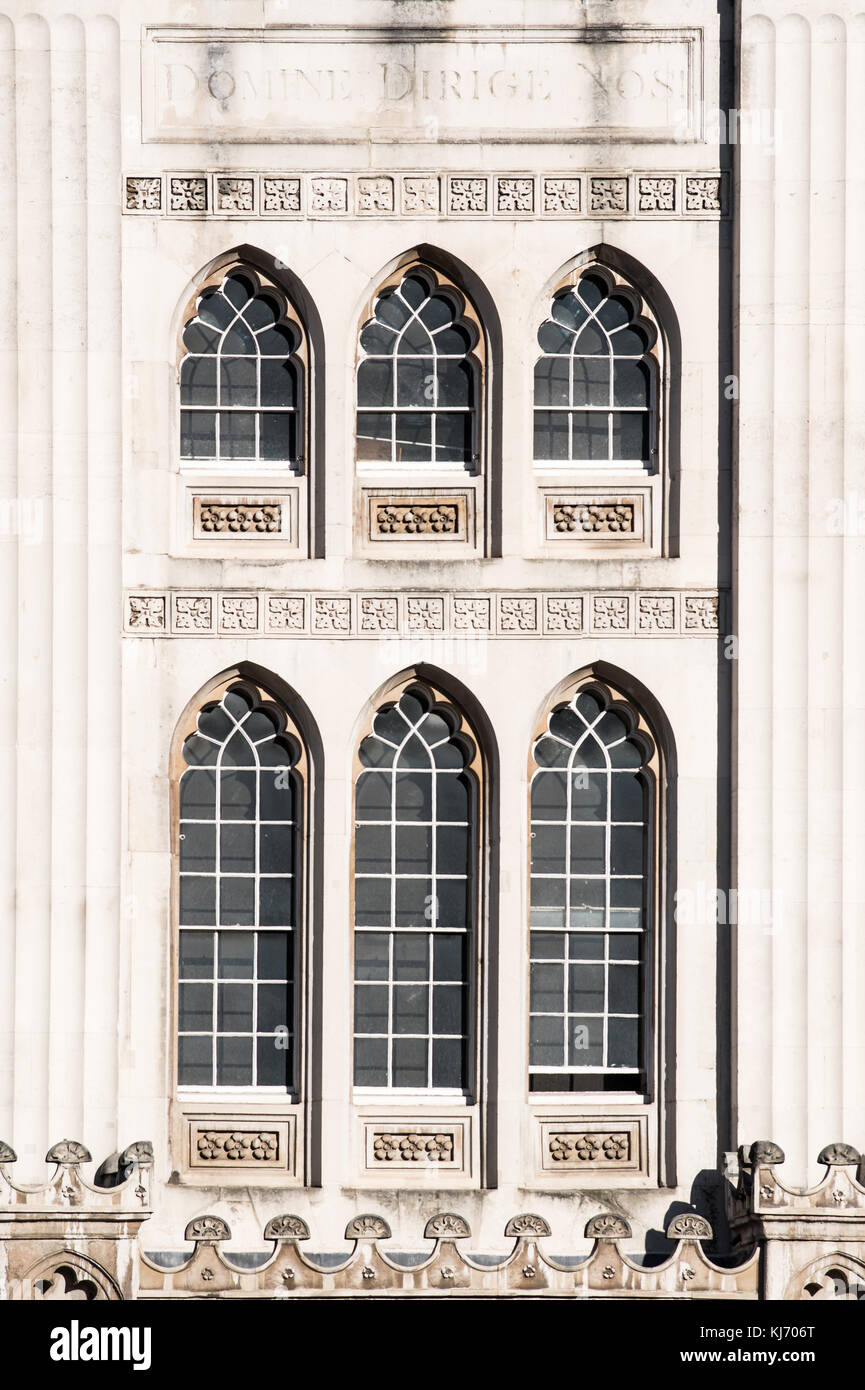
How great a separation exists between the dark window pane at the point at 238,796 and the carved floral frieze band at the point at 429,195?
17.3 feet

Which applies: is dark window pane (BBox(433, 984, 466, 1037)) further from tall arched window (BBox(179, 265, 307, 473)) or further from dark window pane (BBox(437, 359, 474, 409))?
dark window pane (BBox(437, 359, 474, 409))

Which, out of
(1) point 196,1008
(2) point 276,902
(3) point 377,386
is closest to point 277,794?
(2) point 276,902

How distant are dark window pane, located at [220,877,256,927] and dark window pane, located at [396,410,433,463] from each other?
14.0 feet

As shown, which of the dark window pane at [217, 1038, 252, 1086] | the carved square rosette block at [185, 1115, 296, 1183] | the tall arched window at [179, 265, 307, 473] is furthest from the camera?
the tall arched window at [179, 265, 307, 473]

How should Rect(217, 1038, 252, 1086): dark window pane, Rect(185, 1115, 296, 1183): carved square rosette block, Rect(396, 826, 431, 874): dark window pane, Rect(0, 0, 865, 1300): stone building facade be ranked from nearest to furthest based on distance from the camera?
Rect(0, 0, 865, 1300): stone building facade → Rect(185, 1115, 296, 1183): carved square rosette block → Rect(217, 1038, 252, 1086): dark window pane → Rect(396, 826, 431, 874): dark window pane

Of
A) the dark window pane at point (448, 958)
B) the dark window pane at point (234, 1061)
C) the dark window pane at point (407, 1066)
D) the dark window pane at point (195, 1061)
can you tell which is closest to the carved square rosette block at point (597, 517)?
the dark window pane at point (448, 958)

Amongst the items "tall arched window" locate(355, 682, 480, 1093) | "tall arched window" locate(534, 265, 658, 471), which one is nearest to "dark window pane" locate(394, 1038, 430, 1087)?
"tall arched window" locate(355, 682, 480, 1093)

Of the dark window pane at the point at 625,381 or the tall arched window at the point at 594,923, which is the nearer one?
the tall arched window at the point at 594,923

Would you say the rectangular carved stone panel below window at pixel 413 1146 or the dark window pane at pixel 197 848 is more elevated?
the dark window pane at pixel 197 848

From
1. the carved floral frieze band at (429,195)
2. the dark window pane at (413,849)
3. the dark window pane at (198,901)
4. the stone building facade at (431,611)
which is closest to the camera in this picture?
the stone building facade at (431,611)

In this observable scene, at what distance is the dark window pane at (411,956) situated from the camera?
25.2 m

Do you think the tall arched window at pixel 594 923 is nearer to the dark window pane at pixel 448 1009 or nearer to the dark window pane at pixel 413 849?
the dark window pane at pixel 448 1009

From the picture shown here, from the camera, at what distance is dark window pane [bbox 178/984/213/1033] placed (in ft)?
82.3

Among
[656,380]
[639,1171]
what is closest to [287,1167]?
[639,1171]
